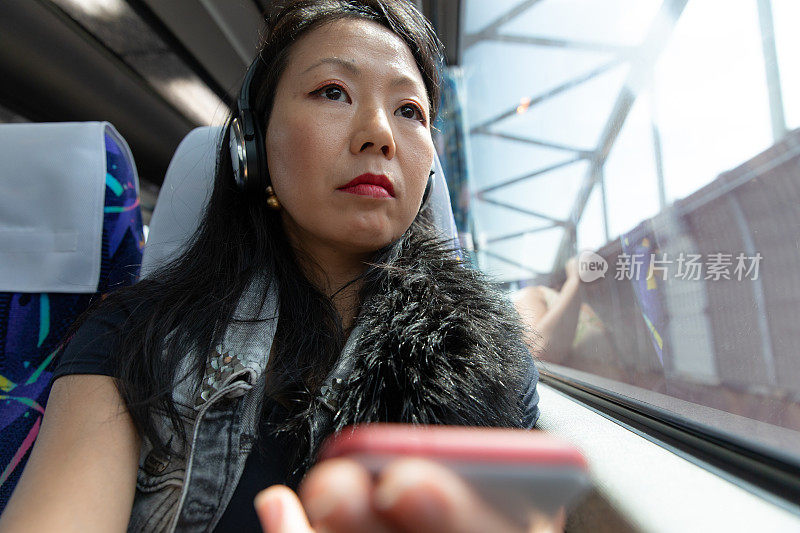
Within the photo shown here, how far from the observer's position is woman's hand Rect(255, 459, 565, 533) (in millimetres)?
260

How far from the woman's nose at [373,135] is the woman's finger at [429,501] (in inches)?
22.2

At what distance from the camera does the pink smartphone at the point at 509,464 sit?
26 cm

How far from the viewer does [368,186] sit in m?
0.74

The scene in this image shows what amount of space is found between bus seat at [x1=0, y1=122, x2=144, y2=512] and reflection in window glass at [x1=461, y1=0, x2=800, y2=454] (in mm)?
815

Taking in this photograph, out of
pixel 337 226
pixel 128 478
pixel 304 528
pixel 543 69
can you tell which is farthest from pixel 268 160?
pixel 543 69

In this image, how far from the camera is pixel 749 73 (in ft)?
2.01

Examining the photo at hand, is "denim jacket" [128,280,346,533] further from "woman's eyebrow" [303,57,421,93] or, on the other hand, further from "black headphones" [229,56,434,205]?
A: "woman's eyebrow" [303,57,421,93]

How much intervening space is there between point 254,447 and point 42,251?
2.04ft

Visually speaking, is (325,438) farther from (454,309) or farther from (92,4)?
(92,4)

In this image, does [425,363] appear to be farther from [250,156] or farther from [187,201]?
[187,201]

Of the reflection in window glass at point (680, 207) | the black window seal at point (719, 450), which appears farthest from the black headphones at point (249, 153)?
the black window seal at point (719, 450)

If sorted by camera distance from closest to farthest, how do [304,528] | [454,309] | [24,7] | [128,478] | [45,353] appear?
[304,528], [128,478], [454,309], [45,353], [24,7]

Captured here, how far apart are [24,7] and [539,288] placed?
192cm

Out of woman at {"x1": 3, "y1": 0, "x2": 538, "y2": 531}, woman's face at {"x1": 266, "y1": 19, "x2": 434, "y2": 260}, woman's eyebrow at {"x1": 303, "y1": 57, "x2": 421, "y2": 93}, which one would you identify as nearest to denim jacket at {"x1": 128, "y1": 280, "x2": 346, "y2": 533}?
woman at {"x1": 3, "y1": 0, "x2": 538, "y2": 531}
